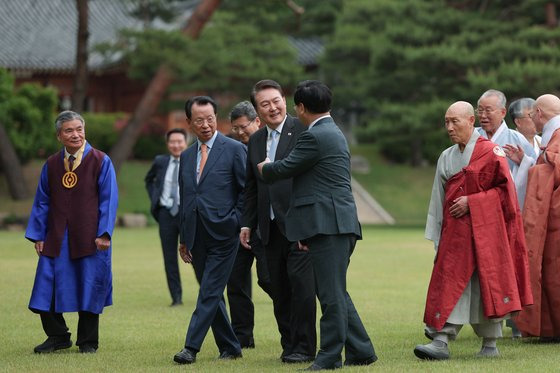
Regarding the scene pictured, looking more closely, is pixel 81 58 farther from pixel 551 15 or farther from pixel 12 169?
pixel 551 15

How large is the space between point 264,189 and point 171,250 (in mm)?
4286

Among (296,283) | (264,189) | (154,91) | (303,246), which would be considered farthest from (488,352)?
(154,91)

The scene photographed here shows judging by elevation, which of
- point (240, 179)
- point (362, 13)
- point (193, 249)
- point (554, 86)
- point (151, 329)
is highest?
point (362, 13)

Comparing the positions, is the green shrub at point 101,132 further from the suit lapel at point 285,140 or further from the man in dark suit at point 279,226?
the suit lapel at point 285,140

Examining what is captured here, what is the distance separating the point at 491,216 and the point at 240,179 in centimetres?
192

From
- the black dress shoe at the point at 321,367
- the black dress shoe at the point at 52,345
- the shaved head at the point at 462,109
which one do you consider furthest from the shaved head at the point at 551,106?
the black dress shoe at the point at 52,345

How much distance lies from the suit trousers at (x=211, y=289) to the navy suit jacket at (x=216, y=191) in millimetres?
58

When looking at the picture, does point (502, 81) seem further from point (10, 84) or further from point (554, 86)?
point (10, 84)

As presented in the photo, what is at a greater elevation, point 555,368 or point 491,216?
point 491,216

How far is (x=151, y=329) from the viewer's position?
31.3 feet

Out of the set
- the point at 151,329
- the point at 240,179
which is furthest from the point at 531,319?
the point at 151,329

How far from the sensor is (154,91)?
28500mm

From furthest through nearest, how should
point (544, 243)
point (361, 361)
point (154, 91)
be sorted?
point (154, 91)
point (544, 243)
point (361, 361)

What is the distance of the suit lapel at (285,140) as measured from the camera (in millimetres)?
7597
